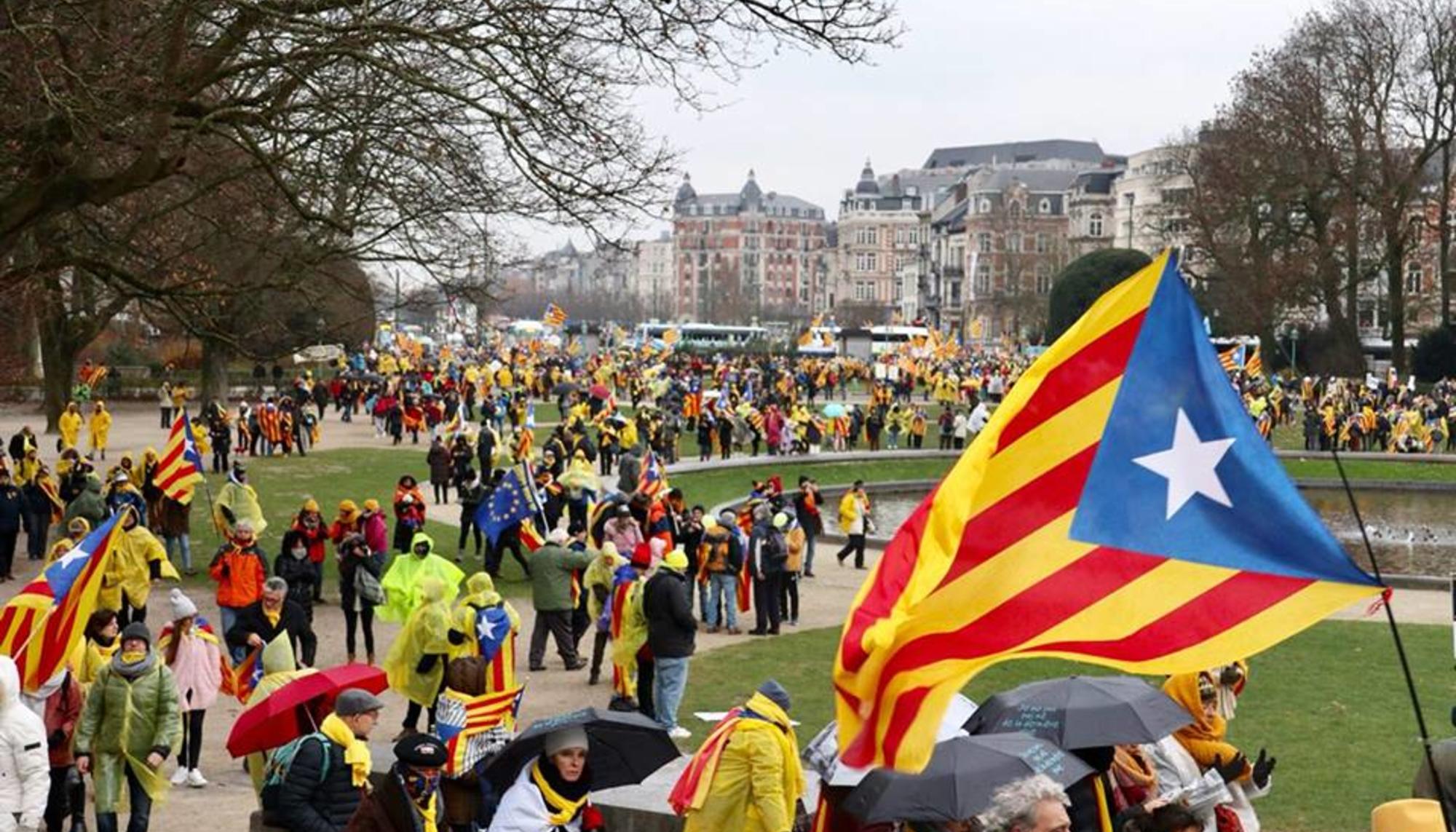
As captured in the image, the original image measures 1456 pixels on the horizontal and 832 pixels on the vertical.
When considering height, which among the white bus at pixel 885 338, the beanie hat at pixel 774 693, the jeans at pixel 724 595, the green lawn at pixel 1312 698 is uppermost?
the white bus at pixel 885 338

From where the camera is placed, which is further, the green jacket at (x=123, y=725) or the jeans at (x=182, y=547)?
the jeans at (x=182, y=547)

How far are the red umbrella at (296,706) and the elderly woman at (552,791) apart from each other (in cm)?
165

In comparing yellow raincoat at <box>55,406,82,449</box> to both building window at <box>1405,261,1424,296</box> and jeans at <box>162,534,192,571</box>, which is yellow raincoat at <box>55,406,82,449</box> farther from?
building window at <box>1405,261,1424,296</box>

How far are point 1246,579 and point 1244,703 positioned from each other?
9.94m

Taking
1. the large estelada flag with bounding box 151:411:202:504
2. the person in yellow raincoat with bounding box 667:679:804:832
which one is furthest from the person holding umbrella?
the large estelada flag with bounding box 151:411:202:504

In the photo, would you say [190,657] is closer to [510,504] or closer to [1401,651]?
[1401,651]

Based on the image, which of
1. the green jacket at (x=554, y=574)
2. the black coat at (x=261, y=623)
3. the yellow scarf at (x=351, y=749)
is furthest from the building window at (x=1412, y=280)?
the yellow scarf at (x=351, y=749)

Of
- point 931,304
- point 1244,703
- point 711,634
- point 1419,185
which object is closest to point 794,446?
point 711,634

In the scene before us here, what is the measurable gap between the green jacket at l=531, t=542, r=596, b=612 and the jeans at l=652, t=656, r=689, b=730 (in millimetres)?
2548

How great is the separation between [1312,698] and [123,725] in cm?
970

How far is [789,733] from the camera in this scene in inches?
311

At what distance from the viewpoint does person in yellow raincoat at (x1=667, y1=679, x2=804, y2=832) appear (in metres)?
7.72

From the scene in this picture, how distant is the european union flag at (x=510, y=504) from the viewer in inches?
856

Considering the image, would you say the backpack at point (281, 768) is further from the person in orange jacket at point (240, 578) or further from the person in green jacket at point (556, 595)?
the person in green jacket at point (556, 595)
